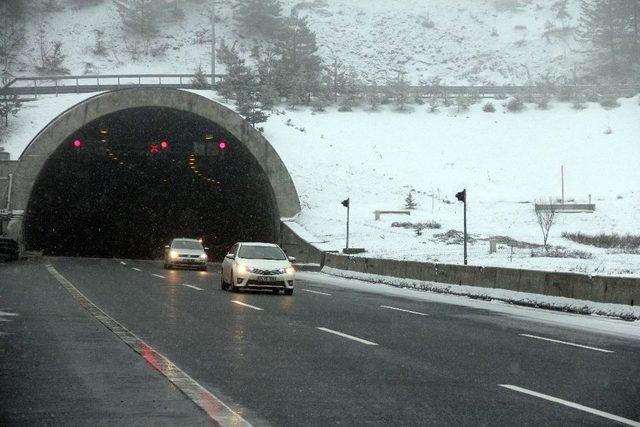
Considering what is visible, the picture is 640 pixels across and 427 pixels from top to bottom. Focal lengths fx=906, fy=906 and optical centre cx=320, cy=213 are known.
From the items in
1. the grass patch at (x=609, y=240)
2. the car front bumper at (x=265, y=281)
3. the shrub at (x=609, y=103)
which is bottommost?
the car front bumper at (x=265, y=281)

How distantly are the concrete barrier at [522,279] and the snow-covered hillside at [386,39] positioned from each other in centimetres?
8236

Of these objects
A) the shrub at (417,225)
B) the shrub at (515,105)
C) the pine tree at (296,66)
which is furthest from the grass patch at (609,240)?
the pine tree at (296,66)

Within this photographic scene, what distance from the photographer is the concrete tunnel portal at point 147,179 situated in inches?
1949

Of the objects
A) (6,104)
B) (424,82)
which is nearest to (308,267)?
(6,104)

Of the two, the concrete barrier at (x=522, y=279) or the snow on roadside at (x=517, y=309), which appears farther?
the concrete barrier at (x=522, y=279)

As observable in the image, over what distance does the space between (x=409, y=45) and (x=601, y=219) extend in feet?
245

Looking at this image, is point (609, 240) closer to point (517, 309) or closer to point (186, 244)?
point (186, 244)

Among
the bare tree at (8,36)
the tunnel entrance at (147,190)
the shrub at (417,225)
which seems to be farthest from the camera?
the bare tree at (8,36)

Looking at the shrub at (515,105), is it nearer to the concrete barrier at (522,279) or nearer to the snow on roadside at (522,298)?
the concrete barrier at (522,279)

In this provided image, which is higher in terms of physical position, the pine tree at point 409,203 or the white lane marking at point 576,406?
the pine tree at point 409,203

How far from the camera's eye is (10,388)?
9.16 m

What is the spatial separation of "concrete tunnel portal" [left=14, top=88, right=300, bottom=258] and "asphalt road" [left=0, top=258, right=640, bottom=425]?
2911cm

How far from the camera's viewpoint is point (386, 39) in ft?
419

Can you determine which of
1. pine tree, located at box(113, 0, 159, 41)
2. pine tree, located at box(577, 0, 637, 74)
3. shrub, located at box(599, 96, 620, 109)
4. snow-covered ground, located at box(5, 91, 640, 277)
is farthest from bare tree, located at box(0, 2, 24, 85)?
pine tree, located at box(577, 0, 637, 74)
